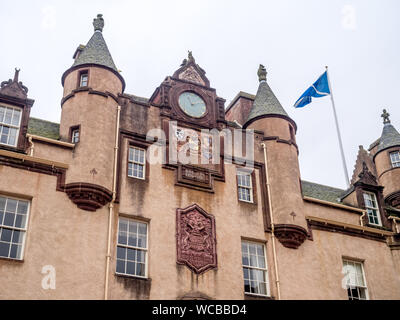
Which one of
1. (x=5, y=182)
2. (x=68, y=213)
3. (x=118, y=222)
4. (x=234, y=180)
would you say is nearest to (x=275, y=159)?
(x=234, y=180)

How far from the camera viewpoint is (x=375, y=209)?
3112cm

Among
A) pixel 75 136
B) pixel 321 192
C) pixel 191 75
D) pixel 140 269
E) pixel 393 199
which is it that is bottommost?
pixel 140 269

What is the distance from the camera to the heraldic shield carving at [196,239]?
2366 cm

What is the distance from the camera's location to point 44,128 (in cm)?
2609

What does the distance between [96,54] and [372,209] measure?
16655 millimetres

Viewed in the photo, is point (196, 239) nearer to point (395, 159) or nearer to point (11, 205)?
point (11, 205)

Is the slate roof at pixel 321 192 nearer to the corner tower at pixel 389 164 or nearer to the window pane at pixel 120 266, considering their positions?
the corner tower at pixel 389 164

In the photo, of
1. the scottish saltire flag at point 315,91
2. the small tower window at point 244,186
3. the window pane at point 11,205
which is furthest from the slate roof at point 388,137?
the window pane at point 11,205

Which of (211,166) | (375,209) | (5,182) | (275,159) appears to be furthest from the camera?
(375,209)

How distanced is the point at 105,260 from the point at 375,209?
1604 cm

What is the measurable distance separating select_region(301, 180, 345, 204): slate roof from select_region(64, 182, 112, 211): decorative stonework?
41.3 feet

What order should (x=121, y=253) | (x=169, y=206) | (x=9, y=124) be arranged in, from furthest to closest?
1. (x=169, y=206)
2. (x=9, y=124)
3. (x=121, y=253)

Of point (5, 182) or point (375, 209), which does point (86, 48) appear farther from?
point (375, 209)

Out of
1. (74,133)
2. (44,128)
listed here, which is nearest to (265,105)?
(74,133)
